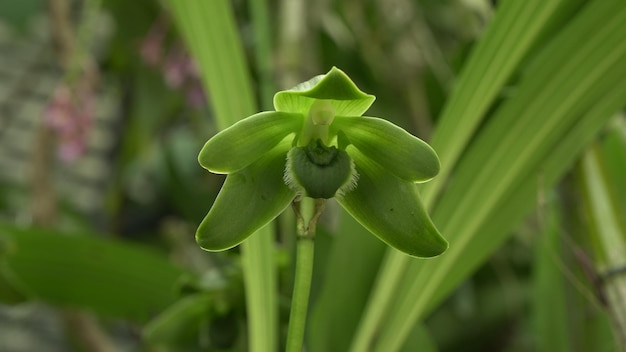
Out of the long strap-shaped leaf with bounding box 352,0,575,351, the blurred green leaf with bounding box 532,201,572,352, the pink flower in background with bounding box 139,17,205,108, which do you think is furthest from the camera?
the pink flower in background with bounding box 139,17,205,108

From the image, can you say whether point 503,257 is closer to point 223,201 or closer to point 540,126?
point 540,126

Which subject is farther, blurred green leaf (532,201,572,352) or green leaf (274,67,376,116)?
blurred green leaf (532,201,572,352)

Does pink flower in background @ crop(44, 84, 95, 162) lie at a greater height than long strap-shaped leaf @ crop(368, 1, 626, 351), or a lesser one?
lesser

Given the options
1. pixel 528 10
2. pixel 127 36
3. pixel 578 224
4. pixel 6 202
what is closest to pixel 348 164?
pixel 528 10

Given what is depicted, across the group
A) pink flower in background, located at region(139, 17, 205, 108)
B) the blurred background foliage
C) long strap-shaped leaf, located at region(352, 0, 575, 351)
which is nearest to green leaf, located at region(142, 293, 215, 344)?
the blurred background foliage

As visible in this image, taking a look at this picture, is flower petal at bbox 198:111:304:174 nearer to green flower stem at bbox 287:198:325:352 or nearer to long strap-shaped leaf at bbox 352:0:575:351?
green flower stem at bbox 287:198:325:352

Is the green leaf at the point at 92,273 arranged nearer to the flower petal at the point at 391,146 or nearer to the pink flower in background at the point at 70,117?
the pink flower in background at the point at 70,117

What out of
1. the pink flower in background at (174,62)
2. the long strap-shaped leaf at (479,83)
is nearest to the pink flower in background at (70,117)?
the pink flower in background at (174,62)

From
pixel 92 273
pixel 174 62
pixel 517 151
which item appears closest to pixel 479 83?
pixel 517 151

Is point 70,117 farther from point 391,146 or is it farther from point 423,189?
point 391,146

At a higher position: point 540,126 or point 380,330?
point 540,126
